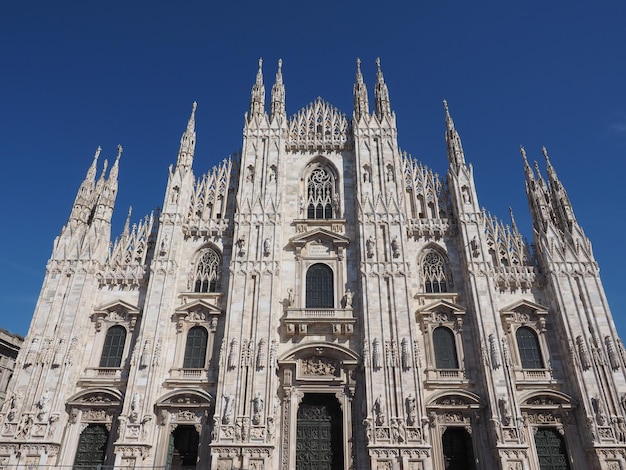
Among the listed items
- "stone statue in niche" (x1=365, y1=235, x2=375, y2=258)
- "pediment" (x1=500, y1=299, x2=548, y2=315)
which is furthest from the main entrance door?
"pediment" (x1=500, y1=299, x2=548, y2=315)

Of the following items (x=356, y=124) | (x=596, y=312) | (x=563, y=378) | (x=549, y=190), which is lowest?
(x=563, y=378)

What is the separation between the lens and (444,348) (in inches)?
907

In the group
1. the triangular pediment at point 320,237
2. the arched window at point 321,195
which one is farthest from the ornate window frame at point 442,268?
the arched window at point 321,195

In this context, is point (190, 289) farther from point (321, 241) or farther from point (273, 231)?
point (321, 241)

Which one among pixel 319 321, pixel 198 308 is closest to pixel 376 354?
pixel 319 321

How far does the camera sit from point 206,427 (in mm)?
21281

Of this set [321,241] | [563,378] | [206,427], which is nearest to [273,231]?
[321,241]

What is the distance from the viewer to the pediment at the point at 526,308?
23328 millimetres

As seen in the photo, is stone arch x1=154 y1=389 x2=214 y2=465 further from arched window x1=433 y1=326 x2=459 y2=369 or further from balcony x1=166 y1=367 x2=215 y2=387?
arched window x1=433 y1=326 x2=459 y2=369

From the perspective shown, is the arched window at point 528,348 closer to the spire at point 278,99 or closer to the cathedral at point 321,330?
the cathedral at point 321,330

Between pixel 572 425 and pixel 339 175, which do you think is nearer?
pixel 572 425

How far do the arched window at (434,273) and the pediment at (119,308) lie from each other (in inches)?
596

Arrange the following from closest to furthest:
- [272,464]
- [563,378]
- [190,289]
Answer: [272,464] → [563,378] → [190,289]

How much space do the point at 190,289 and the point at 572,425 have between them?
63.7 feet
